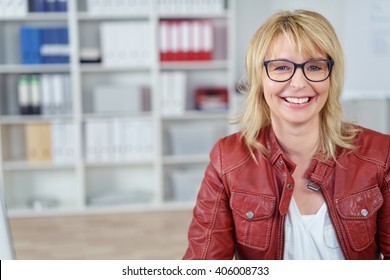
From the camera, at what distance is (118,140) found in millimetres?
3791

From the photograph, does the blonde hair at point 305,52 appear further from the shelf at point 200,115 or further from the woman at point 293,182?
the shelf at point 200,115

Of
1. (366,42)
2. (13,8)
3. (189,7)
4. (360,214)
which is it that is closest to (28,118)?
(13,8)

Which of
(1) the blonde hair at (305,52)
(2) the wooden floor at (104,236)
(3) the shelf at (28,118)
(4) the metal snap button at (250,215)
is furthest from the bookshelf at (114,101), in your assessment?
(4) the metal snap button at (250,215)

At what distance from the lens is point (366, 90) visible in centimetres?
375

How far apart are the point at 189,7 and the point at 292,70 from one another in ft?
9.10

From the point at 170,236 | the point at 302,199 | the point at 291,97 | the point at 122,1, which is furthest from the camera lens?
the point at 122,1

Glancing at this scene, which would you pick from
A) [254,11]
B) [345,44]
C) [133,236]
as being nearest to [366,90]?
[345,44]

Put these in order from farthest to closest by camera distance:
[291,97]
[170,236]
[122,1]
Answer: [122,1] → [170,236] → [291,97]

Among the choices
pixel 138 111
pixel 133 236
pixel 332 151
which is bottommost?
pixel 133 236

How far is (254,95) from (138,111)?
8.77ft

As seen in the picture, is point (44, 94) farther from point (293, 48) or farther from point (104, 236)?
point (293, 48)

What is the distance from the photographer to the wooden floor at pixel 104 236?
2949 mm
